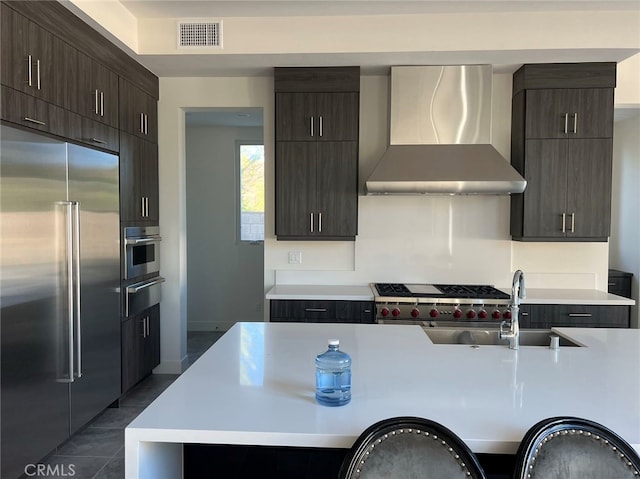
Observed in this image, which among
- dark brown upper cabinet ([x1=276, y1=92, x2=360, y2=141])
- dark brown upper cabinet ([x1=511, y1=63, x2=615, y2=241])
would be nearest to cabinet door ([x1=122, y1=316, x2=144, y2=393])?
dark brown upper cabinet ([x1=276, y1=92, x2=360, y2=141])

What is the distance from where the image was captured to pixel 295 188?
383 cm

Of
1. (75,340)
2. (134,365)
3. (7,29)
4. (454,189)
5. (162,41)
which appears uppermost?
(162,41)

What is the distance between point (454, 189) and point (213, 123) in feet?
10.7

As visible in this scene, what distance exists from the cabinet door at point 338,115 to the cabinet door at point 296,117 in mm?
50

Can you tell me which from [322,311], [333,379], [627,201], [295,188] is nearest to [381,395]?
[333,379]

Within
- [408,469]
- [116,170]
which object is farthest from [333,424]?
[116,170]

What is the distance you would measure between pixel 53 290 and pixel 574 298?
3.58 metres

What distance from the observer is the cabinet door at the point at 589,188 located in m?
3.64

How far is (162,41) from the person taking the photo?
3467mm

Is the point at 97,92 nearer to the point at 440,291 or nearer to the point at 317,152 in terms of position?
the point at 317,152

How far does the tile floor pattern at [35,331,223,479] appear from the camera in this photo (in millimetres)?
2582

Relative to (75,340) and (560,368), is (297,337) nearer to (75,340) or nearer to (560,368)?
(560,368)

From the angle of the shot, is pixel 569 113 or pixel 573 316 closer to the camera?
pixel 573 316

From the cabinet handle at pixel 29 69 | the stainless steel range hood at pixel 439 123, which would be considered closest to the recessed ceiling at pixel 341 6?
the stainless steel range hood at pixel 439 123
